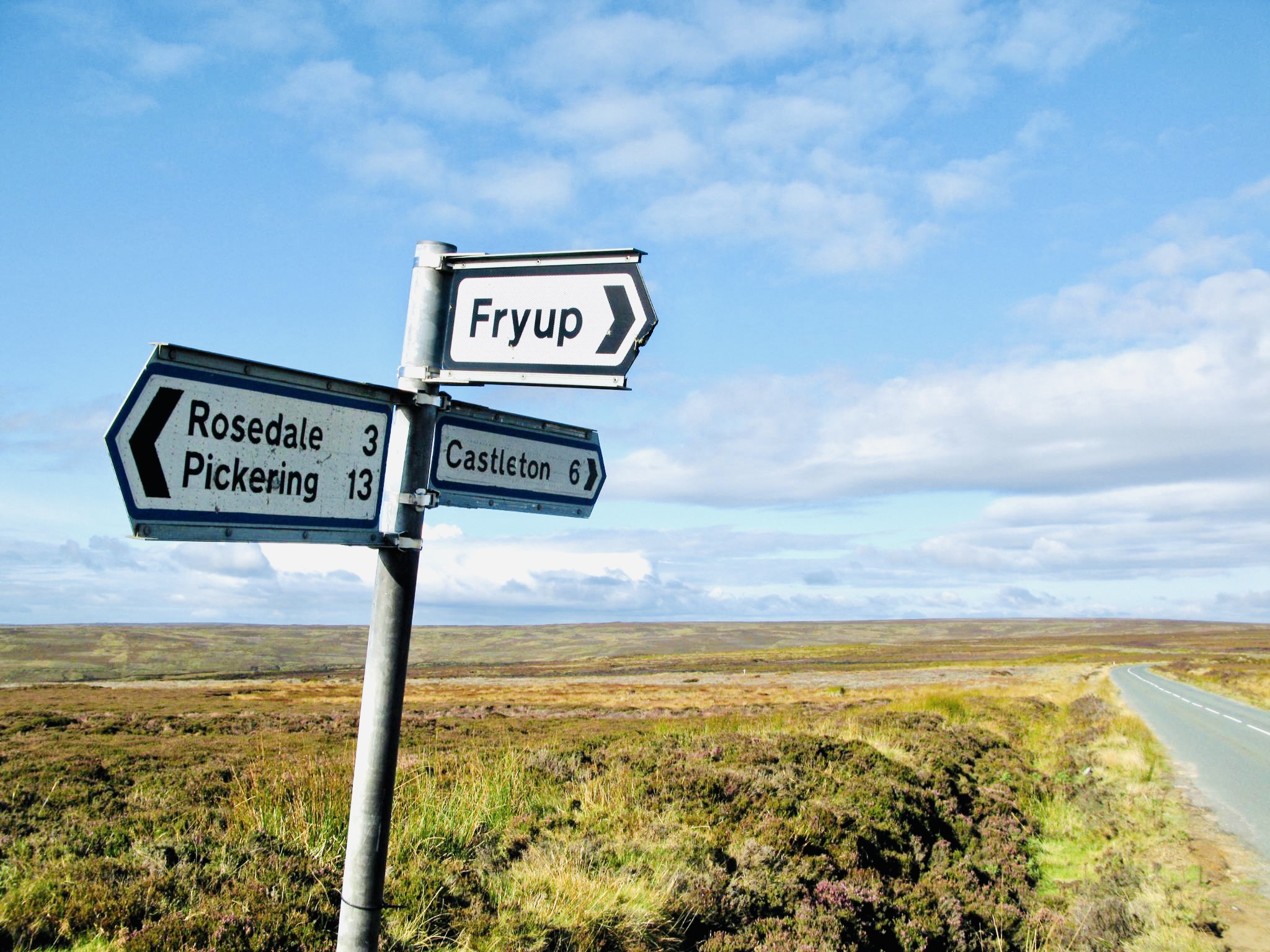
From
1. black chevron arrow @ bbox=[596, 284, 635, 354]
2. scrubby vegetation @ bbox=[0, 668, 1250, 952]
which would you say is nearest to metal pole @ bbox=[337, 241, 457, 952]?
black chevron arrow @ bbox=[596, 284, 635, 354]

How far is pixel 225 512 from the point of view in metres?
2.12

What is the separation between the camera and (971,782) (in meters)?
12.5

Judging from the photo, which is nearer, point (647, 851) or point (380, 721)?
point (380, 721)

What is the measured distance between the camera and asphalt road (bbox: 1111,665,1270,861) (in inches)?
464

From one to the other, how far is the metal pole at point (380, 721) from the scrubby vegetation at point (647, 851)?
7.16 feet

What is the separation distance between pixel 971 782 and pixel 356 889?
12.4 m

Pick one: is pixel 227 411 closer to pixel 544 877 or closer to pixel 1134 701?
pixel 544 877

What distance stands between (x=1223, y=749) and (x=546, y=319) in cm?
2315

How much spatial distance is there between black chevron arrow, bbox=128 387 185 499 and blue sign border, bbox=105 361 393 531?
4 centimetres

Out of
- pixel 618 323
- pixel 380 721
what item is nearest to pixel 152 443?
pixel 380 721

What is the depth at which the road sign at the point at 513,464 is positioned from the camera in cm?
258

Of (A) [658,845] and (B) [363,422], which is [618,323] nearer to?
(B) [363,422]

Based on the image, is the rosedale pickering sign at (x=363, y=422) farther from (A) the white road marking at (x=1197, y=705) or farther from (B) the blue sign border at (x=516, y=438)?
(A) the white road marking at (x=1197, y=705)

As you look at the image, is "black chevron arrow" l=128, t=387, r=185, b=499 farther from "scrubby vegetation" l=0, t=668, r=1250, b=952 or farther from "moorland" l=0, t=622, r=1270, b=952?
"scrubby vegetation" l=0, t=668, r=1250, b=952
